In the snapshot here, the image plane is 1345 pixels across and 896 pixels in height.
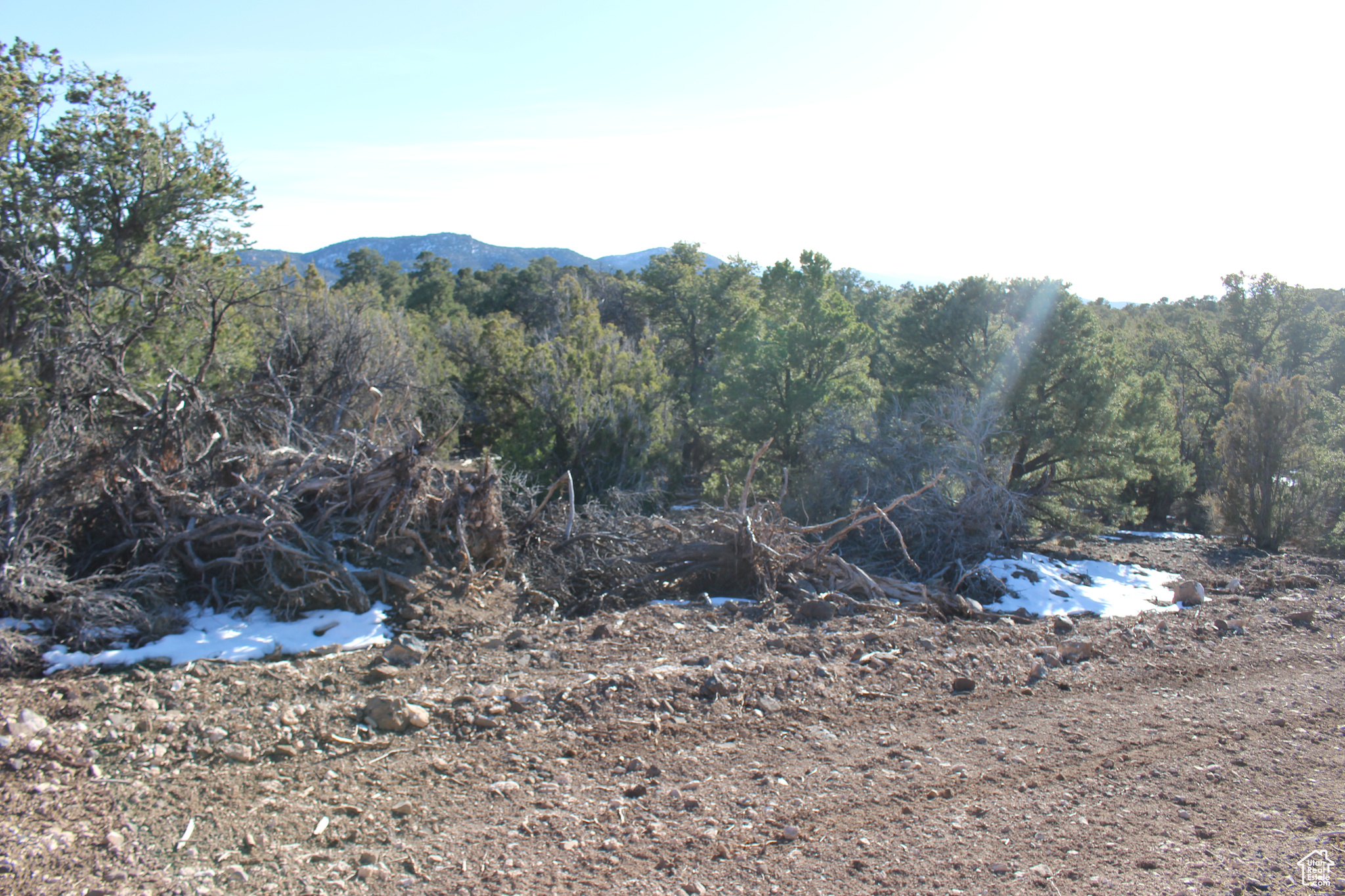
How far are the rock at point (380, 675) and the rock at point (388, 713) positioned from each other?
1.78 feet

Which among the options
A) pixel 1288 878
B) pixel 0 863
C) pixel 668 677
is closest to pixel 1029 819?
pixel 1288 878

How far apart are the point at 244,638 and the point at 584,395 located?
8179 millimetres

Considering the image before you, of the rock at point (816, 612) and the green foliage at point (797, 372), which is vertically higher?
the green foliage at point (797, 372)

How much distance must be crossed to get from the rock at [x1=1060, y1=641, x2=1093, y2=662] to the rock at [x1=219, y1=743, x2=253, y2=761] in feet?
19.4

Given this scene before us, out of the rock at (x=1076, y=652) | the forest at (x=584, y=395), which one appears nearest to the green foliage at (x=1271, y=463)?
the forest at (x=584, y=395)

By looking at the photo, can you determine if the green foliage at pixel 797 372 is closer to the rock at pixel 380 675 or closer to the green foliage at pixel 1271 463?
the green foliage at pixel 1271 463

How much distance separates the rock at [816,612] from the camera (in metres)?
6.96

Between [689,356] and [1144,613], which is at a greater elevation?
[689,356]

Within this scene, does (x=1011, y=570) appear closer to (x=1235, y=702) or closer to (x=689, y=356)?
(x=1235, y=702)

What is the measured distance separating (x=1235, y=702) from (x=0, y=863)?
7281mm

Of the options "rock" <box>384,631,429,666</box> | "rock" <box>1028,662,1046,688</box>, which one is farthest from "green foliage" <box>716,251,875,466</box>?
"rock" <box>384,631,429,666</box>

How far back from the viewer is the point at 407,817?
3342mm

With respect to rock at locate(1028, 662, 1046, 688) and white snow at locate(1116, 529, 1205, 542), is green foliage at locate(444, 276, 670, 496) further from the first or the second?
white snow at locate(1116, 529, 1205, 542)

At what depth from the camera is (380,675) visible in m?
4.89
